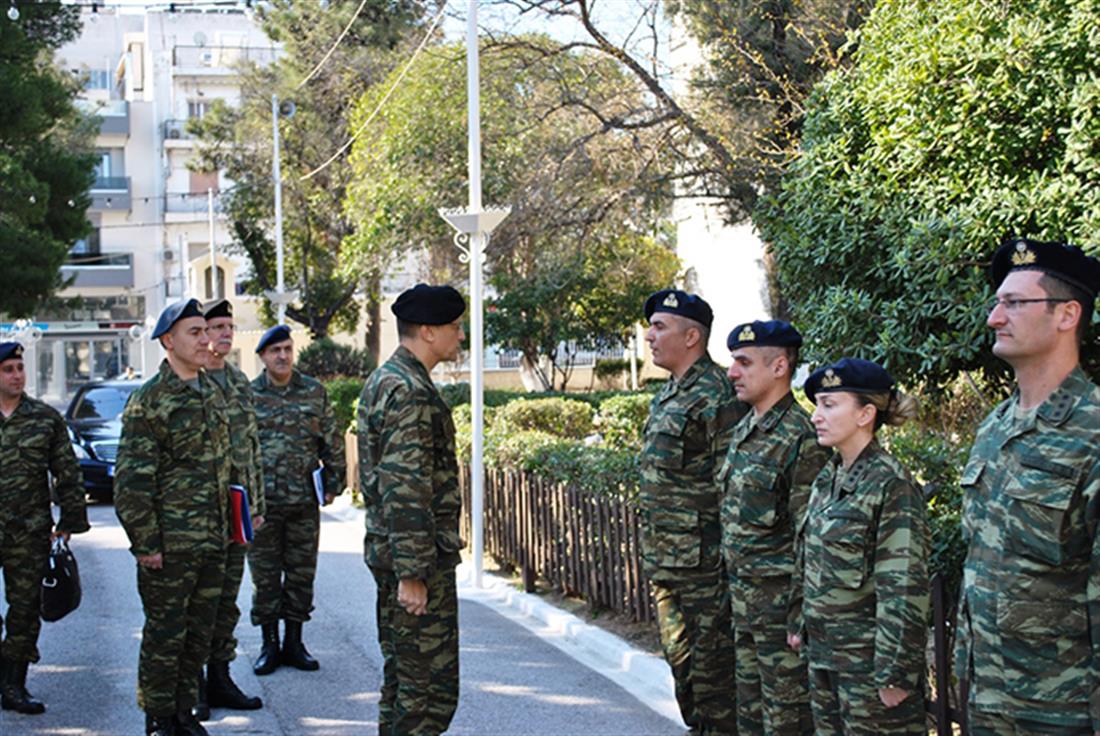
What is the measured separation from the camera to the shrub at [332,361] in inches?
1173

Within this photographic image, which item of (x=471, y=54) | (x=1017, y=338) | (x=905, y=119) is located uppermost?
(x=471, y=54)

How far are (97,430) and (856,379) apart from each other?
16.6 metres

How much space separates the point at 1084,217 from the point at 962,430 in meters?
8.39

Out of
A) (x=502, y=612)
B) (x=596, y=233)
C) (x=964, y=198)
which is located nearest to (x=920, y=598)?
(x=964, y=198)

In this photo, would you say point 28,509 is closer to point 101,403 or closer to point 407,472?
point 407,472

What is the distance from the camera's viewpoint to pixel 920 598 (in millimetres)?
4734

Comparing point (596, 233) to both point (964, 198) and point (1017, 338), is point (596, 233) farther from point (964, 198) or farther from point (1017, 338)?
point (1017, 338)

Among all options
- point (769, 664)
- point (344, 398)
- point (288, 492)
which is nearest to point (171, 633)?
point (288, 492)

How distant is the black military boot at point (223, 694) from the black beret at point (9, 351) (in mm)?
2154

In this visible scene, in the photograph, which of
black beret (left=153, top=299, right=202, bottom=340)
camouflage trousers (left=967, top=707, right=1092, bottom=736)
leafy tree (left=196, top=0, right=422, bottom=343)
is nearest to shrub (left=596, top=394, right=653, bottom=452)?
black beret (left=153, top=299, right=202, bottom=340)

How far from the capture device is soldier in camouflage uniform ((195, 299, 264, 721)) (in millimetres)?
7398

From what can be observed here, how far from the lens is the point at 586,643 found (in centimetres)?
928

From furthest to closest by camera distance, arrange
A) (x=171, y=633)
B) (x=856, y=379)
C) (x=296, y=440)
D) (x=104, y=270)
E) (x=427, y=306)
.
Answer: (x=104, y=270) → (x=296, y=440) → (x=171, y=633) → (x=427, y=306) → (x=856, y=379)

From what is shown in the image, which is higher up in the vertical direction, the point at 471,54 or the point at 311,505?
the point at 471,54
